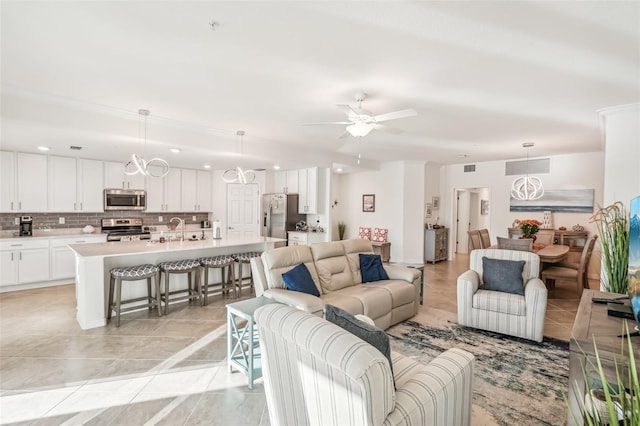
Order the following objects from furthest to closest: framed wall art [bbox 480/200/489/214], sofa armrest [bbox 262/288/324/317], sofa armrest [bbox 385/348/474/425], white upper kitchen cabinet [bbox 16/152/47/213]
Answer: framed wall art [bbox 480/200/489/214]
white upper kitchen cabinet [bbox 16/152/47/213]
sofa armrest [bbox 262/288/324/317]
sofa armrest [bbox 385/348/474/425]

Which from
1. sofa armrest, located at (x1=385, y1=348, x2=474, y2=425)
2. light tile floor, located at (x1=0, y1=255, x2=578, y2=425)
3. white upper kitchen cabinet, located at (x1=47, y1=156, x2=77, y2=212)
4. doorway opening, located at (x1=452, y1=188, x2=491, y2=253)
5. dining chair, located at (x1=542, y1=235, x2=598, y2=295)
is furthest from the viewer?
doorway opening, located at (x1=452, y1=188, x2=491, y2=253)

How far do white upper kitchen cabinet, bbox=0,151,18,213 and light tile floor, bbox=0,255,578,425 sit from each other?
1.78m

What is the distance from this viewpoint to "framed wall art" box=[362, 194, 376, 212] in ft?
28.0

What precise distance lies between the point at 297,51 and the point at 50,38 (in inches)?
67.4

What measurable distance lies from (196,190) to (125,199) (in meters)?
1.57

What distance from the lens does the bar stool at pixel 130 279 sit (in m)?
3.73

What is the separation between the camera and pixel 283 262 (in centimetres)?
344

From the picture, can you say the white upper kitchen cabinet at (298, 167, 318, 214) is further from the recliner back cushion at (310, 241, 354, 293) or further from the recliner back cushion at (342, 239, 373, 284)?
the recliner back cushion at (310, 241, 354, 293)

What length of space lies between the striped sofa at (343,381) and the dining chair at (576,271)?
13.3 ft

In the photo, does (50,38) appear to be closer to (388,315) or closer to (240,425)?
(240,425)

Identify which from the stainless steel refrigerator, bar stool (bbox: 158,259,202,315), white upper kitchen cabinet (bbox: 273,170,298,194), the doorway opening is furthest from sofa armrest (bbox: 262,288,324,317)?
the doorway opening

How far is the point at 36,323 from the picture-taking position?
378 centimetres

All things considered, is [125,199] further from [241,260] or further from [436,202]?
[436,202]

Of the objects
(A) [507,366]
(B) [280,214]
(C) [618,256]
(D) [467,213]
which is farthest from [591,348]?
(D) [467,213]
